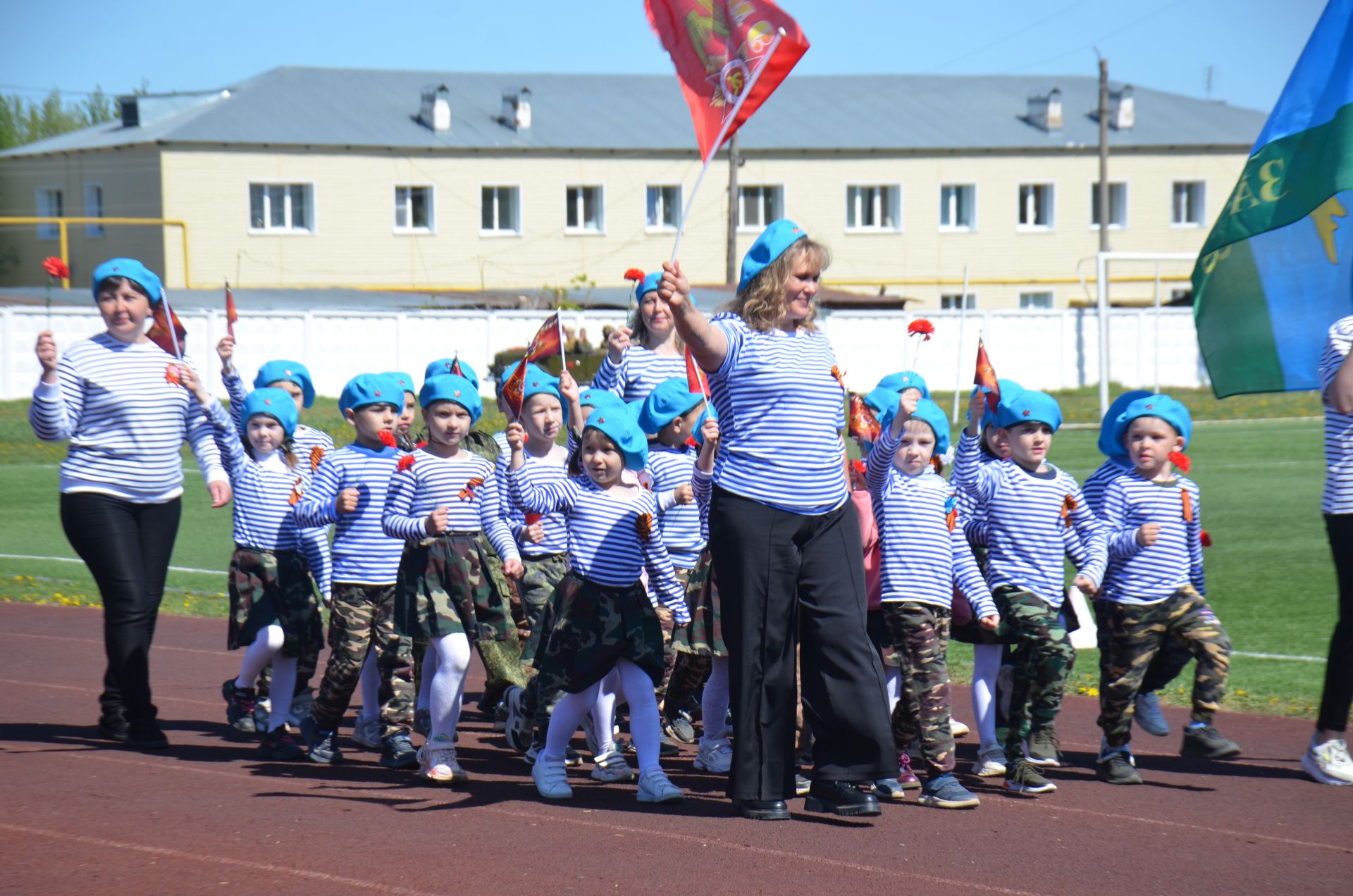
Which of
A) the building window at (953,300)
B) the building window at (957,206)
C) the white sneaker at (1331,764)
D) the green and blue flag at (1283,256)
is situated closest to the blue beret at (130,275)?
the green and blue flag at (1283,256)

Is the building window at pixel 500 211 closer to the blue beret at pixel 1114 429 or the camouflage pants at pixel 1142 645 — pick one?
the blue beret at pixel 1114 429

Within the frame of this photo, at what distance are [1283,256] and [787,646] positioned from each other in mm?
3545

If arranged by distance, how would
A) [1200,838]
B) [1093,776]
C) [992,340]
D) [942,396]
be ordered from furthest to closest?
[992,340]
[942,396]
[1093,776]
[1200,838]

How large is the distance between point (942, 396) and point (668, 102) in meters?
19.0

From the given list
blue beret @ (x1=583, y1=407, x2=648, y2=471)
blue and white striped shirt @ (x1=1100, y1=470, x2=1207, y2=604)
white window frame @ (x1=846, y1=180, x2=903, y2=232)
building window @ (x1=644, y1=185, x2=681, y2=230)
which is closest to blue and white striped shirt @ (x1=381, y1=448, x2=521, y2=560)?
blue beret @ (x1=583, y1=407, x2=648, y2=471)

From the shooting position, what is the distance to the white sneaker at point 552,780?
6.11 meters

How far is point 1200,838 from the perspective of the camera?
5.61 m

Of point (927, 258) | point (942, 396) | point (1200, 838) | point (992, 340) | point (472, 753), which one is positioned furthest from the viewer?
point (927, 258)

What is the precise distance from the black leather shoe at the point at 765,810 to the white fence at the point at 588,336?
27.1 m

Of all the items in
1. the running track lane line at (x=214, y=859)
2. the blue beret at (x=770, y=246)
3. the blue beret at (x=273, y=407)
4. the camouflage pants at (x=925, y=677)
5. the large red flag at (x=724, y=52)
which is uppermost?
the large red flag at (x=724, y=52)

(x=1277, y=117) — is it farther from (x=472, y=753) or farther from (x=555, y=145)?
(x=555, y=145)

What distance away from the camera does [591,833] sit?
5578 mm

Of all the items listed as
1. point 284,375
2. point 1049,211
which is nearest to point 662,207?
point 1049,211

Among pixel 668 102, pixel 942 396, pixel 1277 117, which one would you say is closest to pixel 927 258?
pixel 668 102
